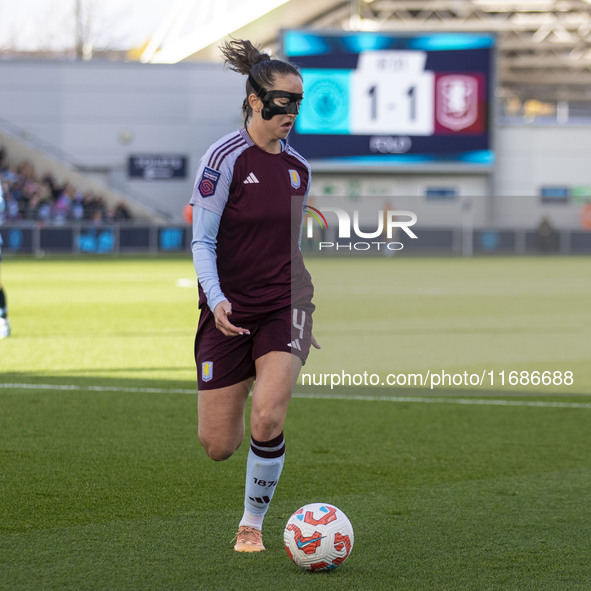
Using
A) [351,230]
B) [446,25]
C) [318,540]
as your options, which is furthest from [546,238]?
[318,540]

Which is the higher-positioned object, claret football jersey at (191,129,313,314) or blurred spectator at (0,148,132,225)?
claret football jersey at (191,129,313,314)

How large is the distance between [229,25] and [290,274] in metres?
51.8

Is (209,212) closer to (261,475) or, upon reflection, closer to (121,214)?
(261,475)

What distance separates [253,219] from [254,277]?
259 millimetres

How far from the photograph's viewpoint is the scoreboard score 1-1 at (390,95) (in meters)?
41.2

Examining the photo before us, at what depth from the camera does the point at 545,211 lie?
45.9 meters

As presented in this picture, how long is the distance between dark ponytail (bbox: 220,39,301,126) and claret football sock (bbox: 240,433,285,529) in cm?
147

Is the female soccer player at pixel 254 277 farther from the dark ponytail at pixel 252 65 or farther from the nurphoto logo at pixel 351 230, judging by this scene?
the nurphoto logo at pixel 351 230

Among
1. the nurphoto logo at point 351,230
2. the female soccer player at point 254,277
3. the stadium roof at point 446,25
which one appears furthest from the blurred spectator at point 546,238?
the female soccer player at point 254,277

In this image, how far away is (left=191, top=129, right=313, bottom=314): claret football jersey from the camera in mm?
4867

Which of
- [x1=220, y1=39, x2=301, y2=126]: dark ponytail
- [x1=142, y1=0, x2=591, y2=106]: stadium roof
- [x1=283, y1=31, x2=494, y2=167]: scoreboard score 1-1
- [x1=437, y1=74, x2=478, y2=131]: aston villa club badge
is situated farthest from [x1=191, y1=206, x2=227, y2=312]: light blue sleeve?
[x1=142, y1=0, x2=591, y2=106]: stadium roof

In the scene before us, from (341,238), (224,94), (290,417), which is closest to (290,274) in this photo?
(341,238)

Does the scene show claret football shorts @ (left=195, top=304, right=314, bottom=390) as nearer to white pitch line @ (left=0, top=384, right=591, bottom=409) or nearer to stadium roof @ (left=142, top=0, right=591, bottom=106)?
white pitch line @ (left=0, top=384, right=591, bottom=409)

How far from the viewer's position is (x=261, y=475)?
195 inches
